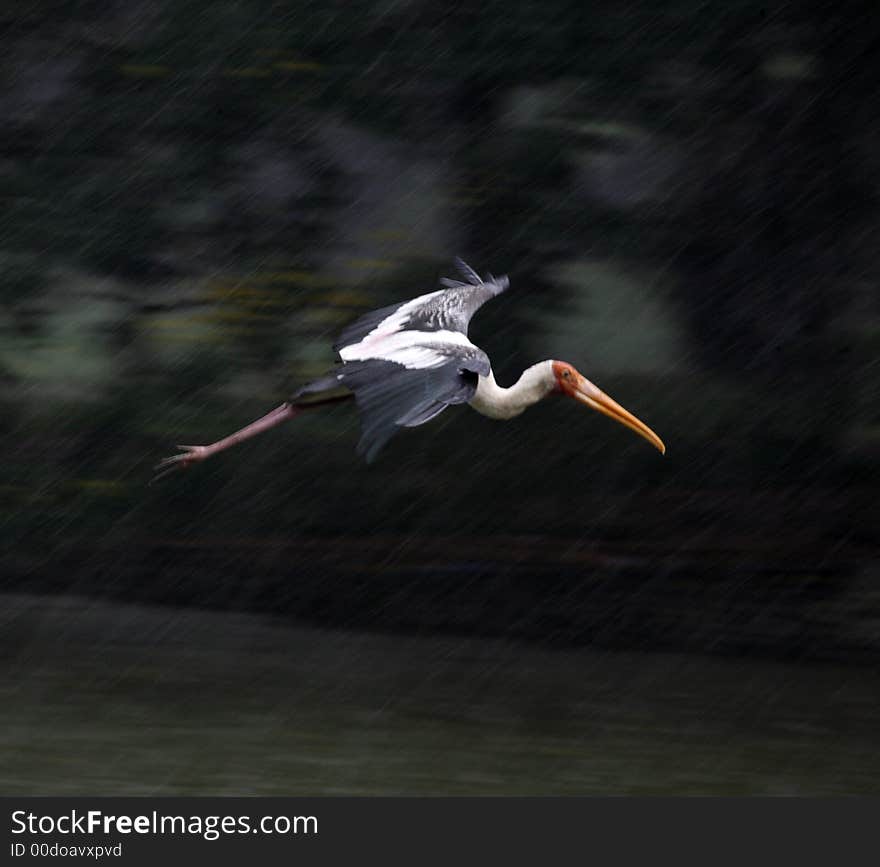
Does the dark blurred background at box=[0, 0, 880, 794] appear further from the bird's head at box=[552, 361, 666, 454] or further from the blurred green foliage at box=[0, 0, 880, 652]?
the bird's head at box=[552, 361, 666, 454]

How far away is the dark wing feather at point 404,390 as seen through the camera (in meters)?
6.54

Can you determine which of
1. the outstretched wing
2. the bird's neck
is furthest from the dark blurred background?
the bird's neck

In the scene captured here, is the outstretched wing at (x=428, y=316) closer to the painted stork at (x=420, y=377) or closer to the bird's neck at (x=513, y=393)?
the painted stork at (x=420, y=377)

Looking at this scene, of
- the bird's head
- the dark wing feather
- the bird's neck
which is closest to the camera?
the dark wing feather

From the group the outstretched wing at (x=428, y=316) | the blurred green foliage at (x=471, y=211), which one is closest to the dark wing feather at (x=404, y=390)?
the outstretched wing at (x=428, y=316)

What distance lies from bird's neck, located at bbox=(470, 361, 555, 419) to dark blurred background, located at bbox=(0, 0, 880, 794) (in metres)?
2.88

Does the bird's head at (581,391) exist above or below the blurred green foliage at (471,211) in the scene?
below

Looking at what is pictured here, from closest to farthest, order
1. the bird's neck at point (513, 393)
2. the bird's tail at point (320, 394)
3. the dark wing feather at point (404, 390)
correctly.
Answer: the dark wing feather at point (404, 390)
the bird's tail at point (320, 394)
the bird's neck at point (513, 393)

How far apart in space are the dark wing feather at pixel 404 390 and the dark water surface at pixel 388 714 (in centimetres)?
231

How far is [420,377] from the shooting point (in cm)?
693

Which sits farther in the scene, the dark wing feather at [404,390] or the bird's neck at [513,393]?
the bird's neck at [513,393]

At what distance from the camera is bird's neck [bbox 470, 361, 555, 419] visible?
7871 millimetres

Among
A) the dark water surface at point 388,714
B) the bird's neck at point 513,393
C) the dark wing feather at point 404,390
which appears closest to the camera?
the dark wing feather at point 404,390

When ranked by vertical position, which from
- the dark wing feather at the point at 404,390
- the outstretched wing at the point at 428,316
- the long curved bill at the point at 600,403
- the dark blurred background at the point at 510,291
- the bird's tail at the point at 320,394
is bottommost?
the dark wing feather at the point at 404,390
